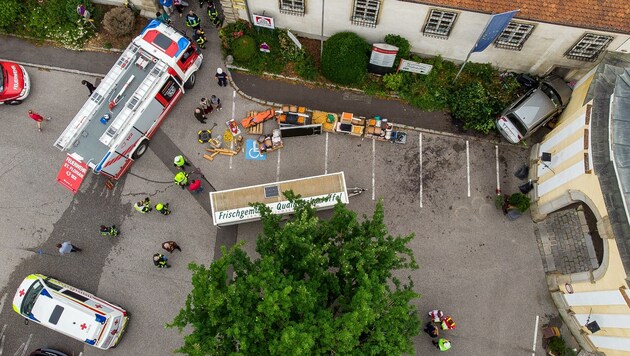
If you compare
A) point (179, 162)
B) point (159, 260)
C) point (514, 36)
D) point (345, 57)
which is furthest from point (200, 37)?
point (514, 36)

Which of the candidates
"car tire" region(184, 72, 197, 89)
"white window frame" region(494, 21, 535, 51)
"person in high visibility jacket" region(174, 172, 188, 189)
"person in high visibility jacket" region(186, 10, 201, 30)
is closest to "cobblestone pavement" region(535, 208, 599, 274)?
"white window frame" region(494, 21, 535, 51)

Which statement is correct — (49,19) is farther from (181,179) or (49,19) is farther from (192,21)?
(181,179)

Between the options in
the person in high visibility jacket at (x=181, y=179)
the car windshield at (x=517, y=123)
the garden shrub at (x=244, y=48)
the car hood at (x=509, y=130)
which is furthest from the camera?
the garden shrub at (x=244, y=48)

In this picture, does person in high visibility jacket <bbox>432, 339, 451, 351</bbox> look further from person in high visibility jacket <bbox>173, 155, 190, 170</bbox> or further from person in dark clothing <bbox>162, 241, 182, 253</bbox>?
person in high visibility jacket <bbox>173, 155, 190, 170</bbox>

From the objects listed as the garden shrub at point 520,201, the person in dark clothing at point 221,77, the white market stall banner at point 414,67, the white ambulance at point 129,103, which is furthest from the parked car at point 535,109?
the white ambulance at point 129,103

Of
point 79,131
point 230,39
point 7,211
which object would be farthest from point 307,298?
point 7,211

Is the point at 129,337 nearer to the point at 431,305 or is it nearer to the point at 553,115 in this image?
the point at 431,305

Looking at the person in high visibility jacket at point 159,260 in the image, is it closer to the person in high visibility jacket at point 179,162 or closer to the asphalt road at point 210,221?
the asphalt road at point 210,221
